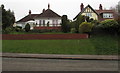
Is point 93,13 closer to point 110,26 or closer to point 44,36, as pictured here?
point 110,26

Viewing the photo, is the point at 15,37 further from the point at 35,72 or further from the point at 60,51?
the point at 35,72

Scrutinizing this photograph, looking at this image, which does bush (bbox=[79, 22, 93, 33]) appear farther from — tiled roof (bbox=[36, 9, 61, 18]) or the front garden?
tiled roof (bbox=[36, 9, 61, 18])

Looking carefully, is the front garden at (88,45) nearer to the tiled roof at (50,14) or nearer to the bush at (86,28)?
the bush at (86,28)

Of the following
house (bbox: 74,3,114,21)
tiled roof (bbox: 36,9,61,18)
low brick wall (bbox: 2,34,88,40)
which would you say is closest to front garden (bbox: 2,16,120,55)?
low brick wall (bbox: 2,34,88,40)

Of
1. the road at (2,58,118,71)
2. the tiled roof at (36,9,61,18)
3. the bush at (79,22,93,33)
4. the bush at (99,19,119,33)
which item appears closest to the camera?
the road at (2,58,118,71)

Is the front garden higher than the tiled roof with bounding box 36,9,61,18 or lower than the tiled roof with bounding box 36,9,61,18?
lower

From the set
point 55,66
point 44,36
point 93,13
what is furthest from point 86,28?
point 93,13

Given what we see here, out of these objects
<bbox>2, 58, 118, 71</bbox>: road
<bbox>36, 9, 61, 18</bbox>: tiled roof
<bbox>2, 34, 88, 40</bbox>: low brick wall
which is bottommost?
<bbox>2, 58, 118, 71</bbox>: road

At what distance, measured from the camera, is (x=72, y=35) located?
101 feet

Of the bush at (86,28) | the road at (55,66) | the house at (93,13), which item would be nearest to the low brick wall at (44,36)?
the bush at (86,28)

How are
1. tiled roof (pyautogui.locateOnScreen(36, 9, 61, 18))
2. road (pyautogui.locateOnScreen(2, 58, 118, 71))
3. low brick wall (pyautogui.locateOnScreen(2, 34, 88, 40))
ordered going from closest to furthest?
road (pyautogui.locateOnScreen(2, 58, 118, 71))
low brick wall (pyautogui.locateOnScreen(2, 34, 88, 40))
tiled roof (pyautogui.locateOnScreen(36, 9, 61, 18))

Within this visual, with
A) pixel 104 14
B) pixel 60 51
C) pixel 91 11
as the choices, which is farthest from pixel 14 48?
pixel 104 14

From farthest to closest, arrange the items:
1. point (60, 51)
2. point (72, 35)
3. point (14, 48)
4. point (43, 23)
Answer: point (43, 23) < point (72, 35) < point (14, 48) < point (60, 51)

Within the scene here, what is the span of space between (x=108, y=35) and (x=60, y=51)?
1118cm
